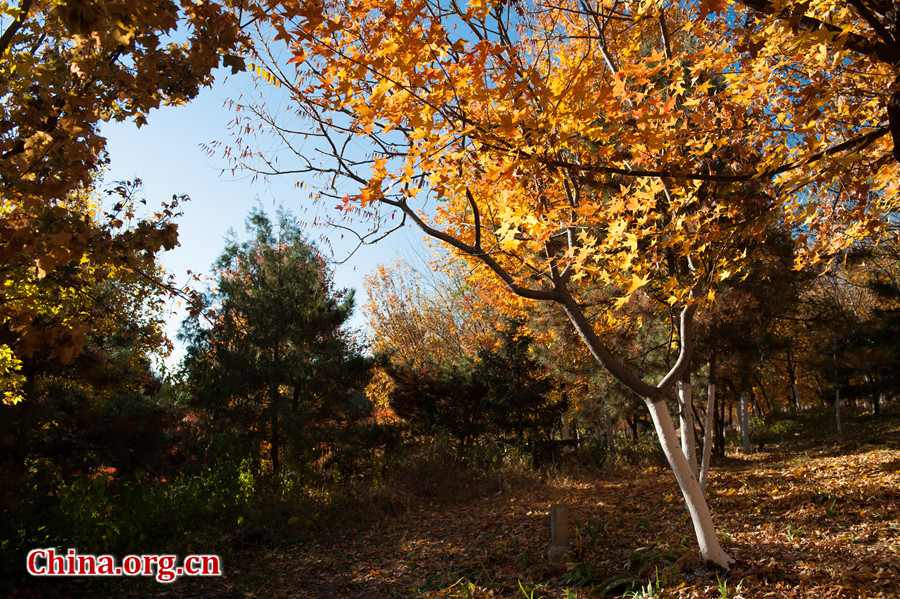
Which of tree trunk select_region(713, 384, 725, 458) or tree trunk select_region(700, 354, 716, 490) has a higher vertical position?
tree trunk select_region(700, 354, 716, 490)

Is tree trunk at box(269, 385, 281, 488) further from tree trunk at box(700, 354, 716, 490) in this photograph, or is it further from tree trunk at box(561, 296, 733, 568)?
tree trunk at box(561, 296, 733, 568)

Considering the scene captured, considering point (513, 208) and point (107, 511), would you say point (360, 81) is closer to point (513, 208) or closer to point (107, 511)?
point (513, 208)

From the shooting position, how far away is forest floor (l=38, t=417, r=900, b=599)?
3.96m

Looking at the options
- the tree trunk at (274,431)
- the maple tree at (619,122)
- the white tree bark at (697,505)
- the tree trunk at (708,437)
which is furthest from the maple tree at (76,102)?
the tree trunk at (274,431)

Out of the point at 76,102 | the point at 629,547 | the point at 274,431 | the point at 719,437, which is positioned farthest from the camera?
the point at 719,437

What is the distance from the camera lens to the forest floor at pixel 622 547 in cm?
396

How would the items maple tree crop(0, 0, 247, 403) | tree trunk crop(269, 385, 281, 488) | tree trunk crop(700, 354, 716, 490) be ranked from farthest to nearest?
tree trunk crop(269, 385, 281, 488) < tree trunk crop(700, 354, 716, 490) < maple tree crop(0, 0, 247, 403)

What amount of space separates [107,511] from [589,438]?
11308mm

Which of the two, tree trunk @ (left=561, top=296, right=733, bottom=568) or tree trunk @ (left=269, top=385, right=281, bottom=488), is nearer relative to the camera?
tree trunk @ (left=561, top=296, right=733, bottom=568)

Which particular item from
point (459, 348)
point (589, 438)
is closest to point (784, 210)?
point (589, 438)

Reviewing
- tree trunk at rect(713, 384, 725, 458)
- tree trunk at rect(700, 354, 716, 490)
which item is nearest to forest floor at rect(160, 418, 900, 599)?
tree trunk at rect(700, 354, 716, 490)

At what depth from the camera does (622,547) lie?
5184 mm

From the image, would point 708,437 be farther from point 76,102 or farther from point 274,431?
point 274,431

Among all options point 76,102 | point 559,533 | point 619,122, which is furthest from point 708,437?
point 76,102
